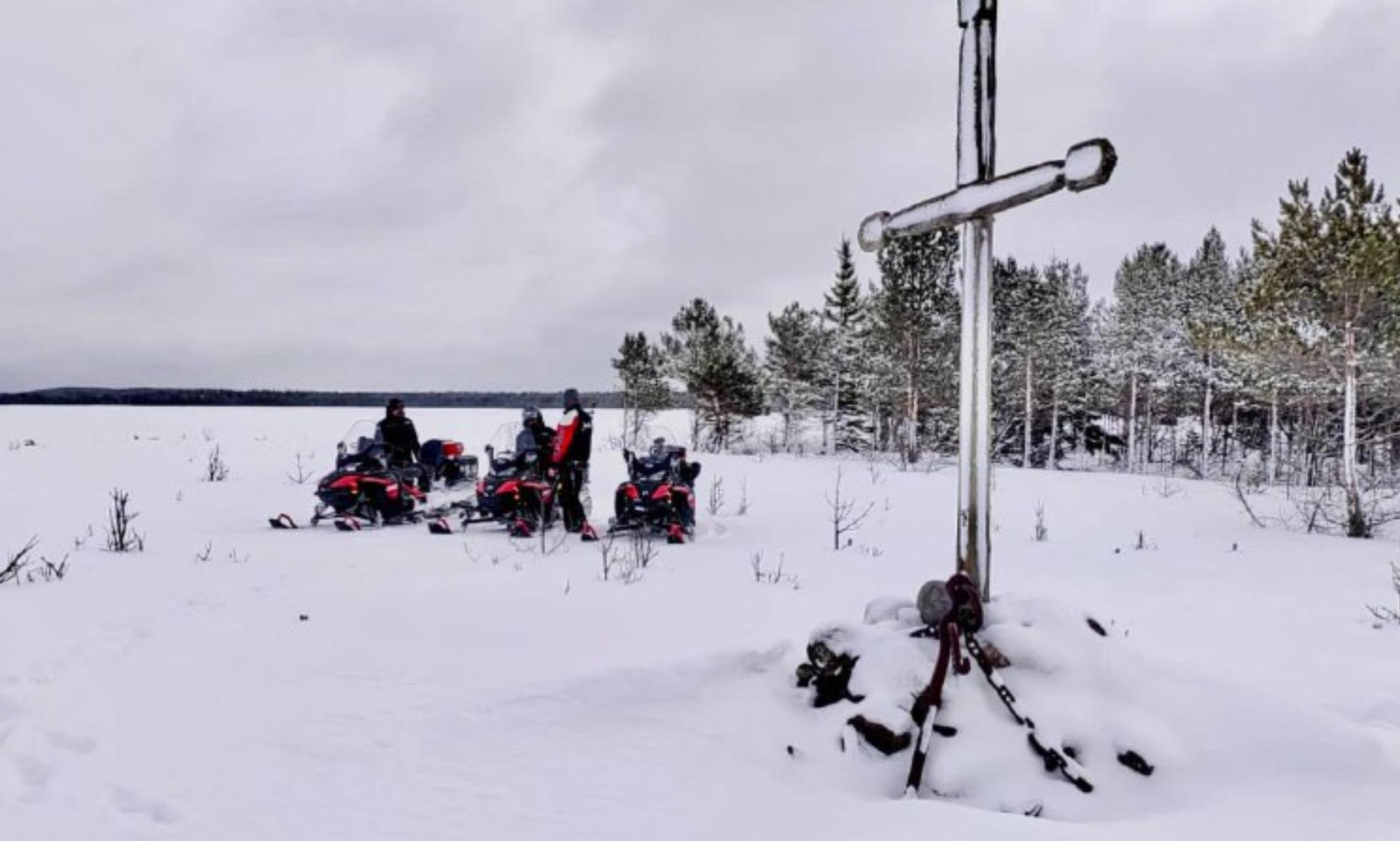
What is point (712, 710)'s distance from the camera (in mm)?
3529

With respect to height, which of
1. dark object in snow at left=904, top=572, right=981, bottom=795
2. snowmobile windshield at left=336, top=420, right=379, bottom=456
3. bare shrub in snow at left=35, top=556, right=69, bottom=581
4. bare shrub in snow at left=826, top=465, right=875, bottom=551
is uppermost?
snowmobile windshield at left=336, top=420, right=379, bottom=456

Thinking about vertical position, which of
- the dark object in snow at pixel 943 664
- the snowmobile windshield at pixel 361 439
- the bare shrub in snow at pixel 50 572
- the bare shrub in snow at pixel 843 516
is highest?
the snowmobile windshield at pixel 361 439

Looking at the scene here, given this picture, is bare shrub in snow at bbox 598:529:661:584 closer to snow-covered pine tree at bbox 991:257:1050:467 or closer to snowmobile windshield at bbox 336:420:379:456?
snowmobile windshield at bbox 336:420:379:456

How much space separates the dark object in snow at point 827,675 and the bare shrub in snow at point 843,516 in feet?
15.3

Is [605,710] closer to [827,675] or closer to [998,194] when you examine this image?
[827,675]

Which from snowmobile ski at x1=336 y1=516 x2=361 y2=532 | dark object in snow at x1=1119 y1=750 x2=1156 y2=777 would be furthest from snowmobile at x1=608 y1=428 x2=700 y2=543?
dark object in snow at x1=1119 y1=750 x2=1156 y2=777

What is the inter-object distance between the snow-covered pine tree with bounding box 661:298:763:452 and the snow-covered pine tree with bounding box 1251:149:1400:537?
73.7ft

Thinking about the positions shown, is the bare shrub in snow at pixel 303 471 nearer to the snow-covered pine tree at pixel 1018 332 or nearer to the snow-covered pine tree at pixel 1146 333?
the snow-covered pine tree at pixel 1018 332

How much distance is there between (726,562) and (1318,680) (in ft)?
15.3

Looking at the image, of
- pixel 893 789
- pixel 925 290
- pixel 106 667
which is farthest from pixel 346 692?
pixel 925 290

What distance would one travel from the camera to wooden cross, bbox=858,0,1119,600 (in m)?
3.45

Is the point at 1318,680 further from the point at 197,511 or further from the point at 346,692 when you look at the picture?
the point at 197,511

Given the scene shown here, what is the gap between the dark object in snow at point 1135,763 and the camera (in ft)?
9.21

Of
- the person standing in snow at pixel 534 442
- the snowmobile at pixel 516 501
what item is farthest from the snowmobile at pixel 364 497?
the person standing in snow at pixel 534 442
